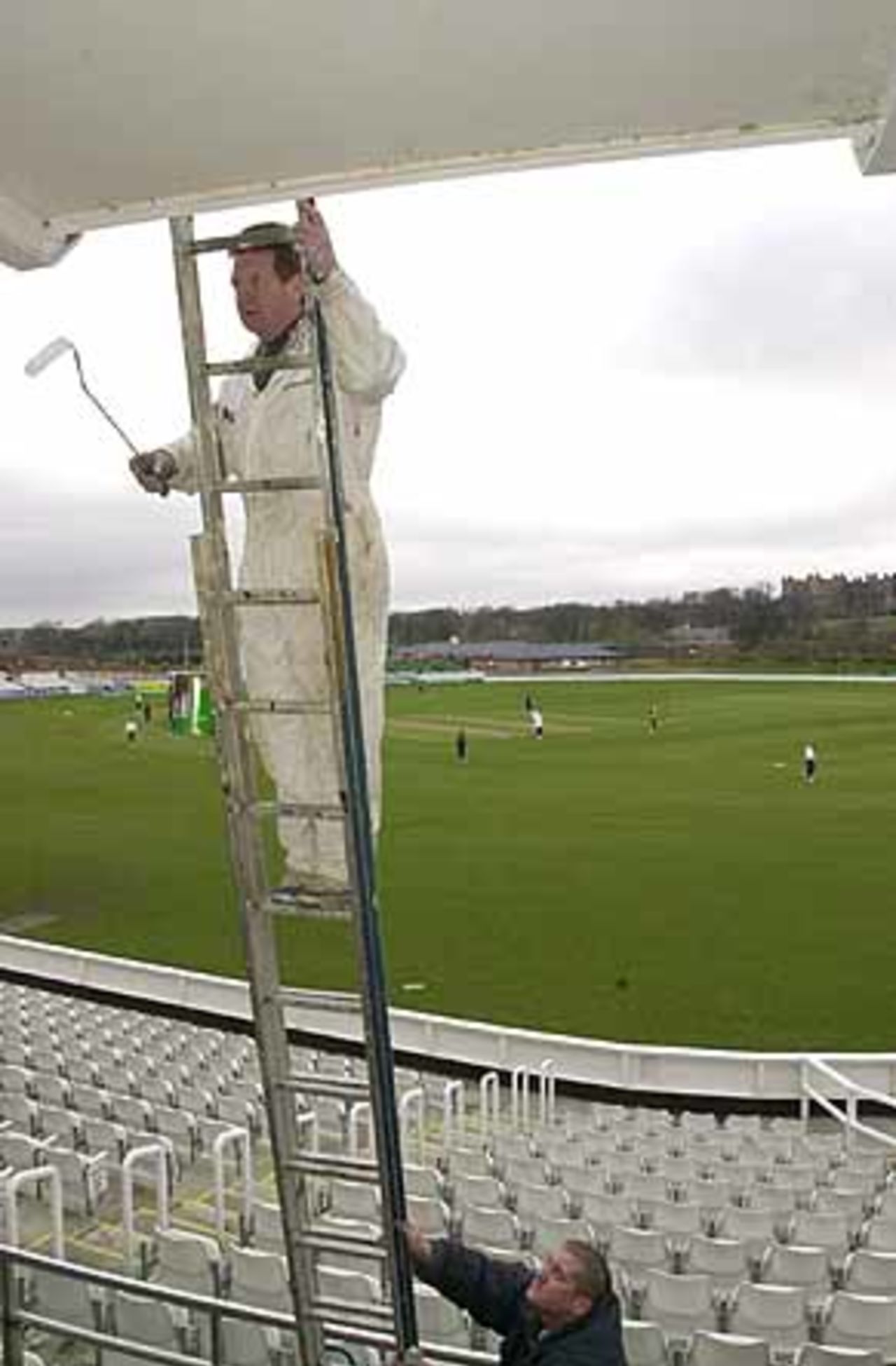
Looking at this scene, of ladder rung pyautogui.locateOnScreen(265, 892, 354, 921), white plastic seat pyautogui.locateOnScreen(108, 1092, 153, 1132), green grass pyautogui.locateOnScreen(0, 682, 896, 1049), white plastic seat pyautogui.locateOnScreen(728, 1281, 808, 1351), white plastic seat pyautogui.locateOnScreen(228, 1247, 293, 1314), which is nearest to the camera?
ladder rung pyautogui.locateOnScreen(265, 892, 354, 921)

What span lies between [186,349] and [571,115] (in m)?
0.91

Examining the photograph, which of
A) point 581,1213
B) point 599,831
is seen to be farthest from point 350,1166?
point 599,831

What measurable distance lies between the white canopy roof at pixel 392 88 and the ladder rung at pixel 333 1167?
81.5 inches

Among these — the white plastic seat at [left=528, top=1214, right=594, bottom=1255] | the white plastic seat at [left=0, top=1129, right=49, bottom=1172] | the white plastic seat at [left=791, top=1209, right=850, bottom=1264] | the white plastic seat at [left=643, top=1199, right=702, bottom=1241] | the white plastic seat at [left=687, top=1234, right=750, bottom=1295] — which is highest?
the white plastic seat at [left=0, top=1129, right=49, bottom=1172]

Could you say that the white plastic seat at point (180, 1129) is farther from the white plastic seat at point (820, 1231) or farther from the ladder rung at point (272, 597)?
the ladder rung at point (272, 597)

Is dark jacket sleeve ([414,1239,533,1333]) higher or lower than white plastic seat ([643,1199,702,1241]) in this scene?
→ higher

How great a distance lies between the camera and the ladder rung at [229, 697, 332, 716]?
108 inches

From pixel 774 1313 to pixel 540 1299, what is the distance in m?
2.86

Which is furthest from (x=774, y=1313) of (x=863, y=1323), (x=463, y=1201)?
(x=463, y=1201)

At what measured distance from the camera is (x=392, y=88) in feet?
7.89

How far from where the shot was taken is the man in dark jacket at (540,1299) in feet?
10.0

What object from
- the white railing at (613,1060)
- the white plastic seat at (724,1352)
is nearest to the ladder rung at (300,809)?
the white plastic seat at (724,1352)

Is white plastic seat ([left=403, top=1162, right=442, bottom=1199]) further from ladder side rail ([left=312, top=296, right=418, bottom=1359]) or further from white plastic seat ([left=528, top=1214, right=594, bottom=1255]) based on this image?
ladder side rail ([left=312, top=296, right=418, bottom=1359])

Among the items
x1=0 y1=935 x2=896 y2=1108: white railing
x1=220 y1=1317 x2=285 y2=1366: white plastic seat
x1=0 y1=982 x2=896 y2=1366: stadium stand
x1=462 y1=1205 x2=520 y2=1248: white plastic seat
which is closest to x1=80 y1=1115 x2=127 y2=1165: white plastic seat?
x1=0 y1=982 x2=896 y2=1366: stadium stand
